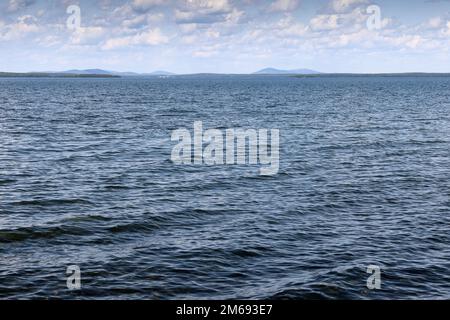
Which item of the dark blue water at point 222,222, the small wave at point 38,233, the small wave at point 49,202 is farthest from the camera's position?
the small wave at point 49,202

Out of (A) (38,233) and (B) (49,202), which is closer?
(A) (38,233)

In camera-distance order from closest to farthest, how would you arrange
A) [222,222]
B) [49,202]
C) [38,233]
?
[38,233]
[222,222]
[49,202]

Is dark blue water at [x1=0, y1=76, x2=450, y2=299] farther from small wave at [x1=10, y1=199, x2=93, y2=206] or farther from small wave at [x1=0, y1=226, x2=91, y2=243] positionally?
small wave at [x1=10, y1=199, x2=93, y2=206]

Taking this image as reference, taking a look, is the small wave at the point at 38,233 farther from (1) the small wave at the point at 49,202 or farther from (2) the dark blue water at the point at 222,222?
(1) the small wave at the point at 49,202

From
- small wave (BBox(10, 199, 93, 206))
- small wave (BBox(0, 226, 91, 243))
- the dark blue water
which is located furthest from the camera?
small wave (BBox(10, 199, 93, 206))

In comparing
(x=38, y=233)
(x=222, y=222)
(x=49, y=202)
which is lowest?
(x=222, y=222)

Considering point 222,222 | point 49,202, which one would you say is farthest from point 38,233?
point 222,222

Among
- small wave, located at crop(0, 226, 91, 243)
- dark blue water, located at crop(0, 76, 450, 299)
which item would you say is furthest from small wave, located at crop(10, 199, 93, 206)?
small wave, located at crop(0, 226, 91, 243)

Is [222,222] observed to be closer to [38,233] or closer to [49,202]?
[38,233]

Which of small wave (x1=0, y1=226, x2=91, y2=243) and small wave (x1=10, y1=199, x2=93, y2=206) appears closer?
small wave (x1=0, y1=226, x2=91, y2=243)

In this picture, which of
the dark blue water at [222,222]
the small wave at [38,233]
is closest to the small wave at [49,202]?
the dark blue water at [222,222]

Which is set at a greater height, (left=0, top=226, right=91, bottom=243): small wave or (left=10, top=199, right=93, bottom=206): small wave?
(left=10, top=199, right=93, bottom=206): small wave

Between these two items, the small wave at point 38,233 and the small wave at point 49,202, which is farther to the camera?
the small wave at point 49,202

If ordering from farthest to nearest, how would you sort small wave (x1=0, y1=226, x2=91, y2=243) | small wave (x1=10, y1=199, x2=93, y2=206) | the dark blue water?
small wave (x1=10, y1=199, x2=93, y2=206)
small wave (x1=0, y1=226, x2=91, y2=243)
the dark blue water
